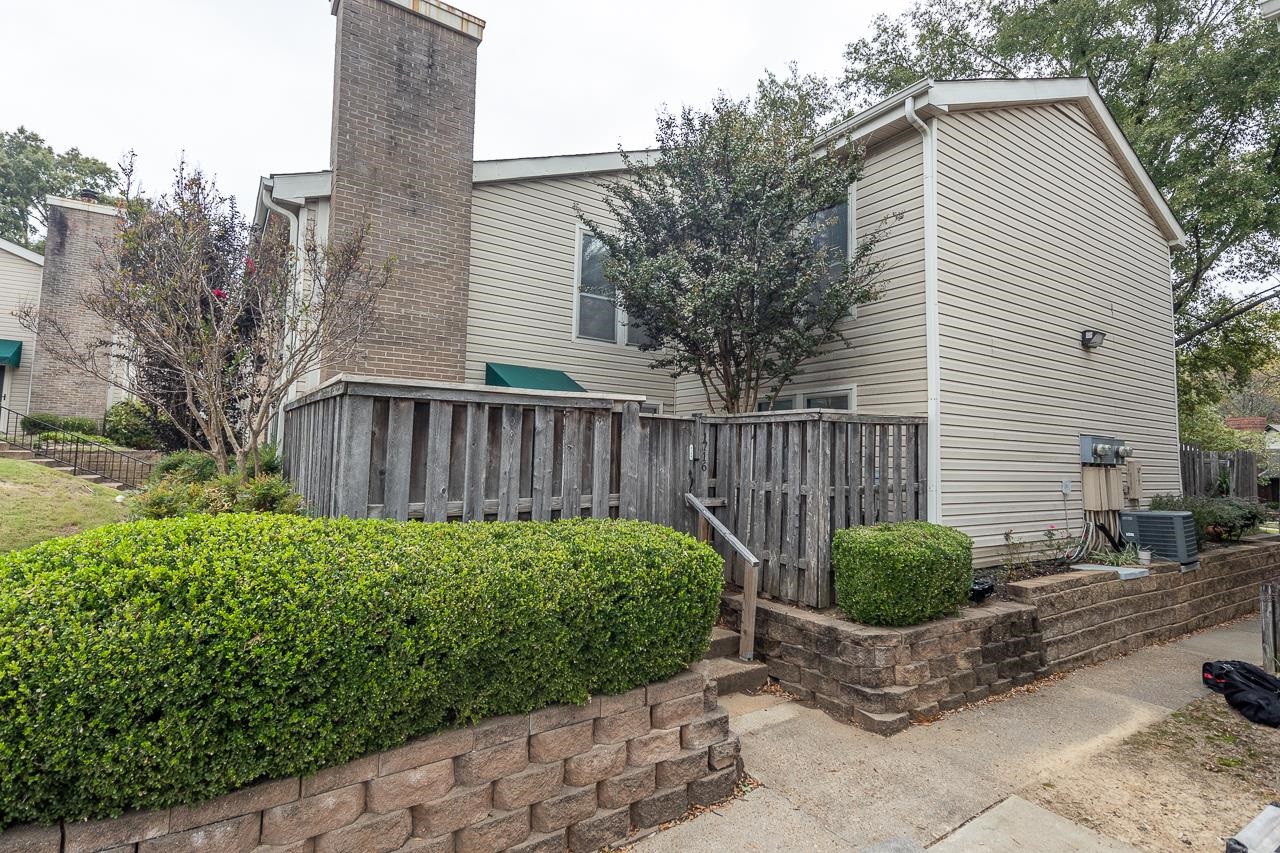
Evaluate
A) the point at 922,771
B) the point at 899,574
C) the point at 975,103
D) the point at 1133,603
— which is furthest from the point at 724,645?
the point at 975,103

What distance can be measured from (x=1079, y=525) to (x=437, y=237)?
30.3ft

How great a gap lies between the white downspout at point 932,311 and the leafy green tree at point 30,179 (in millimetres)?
31616

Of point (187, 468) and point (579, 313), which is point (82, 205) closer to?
point (187, 468)

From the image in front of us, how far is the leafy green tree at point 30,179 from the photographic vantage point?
2520 centimetres

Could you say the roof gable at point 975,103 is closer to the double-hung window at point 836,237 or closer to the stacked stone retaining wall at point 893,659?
the double-hung window at point 836,237

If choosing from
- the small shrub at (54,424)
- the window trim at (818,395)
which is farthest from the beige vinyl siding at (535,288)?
the small shrub at (54,424)

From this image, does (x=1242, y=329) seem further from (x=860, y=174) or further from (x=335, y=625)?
(x=335, y=625)

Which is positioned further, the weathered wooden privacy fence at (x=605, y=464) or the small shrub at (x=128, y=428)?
the small shrub at (x=128, y=428)

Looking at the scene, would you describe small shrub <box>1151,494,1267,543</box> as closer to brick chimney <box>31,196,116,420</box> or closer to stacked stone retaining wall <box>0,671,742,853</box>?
stacked stone retaining wall <box>0,671,742,853</box>

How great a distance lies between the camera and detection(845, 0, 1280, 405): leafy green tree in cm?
1262

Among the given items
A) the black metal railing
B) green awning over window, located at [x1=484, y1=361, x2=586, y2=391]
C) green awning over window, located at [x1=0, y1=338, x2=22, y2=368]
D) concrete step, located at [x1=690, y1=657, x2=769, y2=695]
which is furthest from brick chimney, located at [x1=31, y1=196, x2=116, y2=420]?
concrete step, located at [x1=690, y1=657, x2=769, y2=695]

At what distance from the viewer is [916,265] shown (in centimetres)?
688

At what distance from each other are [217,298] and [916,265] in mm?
8022

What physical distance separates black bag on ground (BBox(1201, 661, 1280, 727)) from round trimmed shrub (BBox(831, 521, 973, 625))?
7.05 ft
